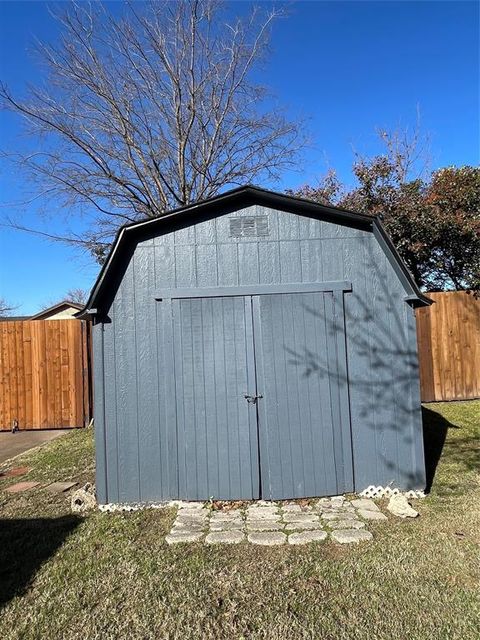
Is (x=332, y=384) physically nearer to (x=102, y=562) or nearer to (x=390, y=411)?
(x=390, y=411)

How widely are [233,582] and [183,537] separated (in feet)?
2.76

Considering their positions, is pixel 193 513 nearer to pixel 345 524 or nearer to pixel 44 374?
pixel 345 524

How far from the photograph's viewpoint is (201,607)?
2.87 metres

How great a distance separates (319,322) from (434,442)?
3303mm

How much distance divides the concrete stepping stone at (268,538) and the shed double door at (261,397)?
2.29 feet

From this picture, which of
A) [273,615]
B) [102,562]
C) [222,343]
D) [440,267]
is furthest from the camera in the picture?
[440,267]

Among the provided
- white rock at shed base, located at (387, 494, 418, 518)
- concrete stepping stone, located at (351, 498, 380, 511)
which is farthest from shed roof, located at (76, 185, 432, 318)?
concrete stepping stone, located at (351, 498, 380, 511)

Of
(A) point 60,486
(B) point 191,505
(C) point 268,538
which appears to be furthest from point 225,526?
(A) point 60,486

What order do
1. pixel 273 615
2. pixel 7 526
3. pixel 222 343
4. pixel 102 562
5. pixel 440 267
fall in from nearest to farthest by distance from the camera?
pixel 273 615
pixel 102 562
pixel 7 526
pixel 222 343
pixel 440 267

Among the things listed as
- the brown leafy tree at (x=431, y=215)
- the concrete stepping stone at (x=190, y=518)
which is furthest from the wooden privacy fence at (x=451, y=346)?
the concrete stepping stone at (x=190, y=518)

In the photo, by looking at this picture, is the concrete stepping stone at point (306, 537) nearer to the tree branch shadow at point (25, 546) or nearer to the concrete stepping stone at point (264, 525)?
the concrete stepping stone at point (264, 525)

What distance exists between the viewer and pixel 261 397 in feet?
15.3

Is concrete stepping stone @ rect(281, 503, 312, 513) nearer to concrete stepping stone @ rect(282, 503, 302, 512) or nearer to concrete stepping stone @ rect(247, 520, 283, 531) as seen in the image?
concrete stepping stone @ rect(282, 503, 302, 512)

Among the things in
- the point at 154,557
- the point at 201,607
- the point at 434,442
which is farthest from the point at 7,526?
the point at 434,442
